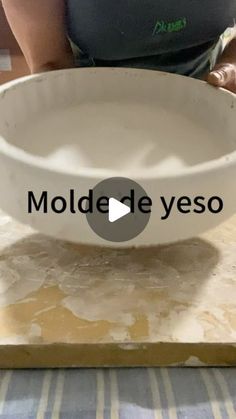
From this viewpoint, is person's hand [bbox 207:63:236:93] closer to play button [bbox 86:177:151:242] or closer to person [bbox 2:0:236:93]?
person [bbox 2:0:236:93]

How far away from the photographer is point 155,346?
1.32 feet

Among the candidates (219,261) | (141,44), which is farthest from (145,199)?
(141,44)

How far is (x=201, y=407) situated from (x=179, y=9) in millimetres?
363

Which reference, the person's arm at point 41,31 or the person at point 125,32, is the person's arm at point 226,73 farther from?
the person's arm at point 41,31

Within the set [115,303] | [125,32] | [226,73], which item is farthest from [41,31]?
[115,303]

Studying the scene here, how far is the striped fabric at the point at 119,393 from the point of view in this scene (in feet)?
1.23

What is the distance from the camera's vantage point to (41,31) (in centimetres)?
61

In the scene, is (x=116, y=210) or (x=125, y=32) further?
(x=125, y=32)

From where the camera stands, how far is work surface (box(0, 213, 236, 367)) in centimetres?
40

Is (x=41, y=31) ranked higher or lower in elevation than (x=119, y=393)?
higher

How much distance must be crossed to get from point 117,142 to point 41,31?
0.18 meters

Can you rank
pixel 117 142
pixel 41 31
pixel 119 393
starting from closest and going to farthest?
pixel 119 393, pixel 117 142, pixel 41 31

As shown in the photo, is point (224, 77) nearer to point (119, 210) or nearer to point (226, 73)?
point (226, 73)

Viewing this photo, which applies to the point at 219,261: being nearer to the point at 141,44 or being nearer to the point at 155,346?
the point at 155,346
